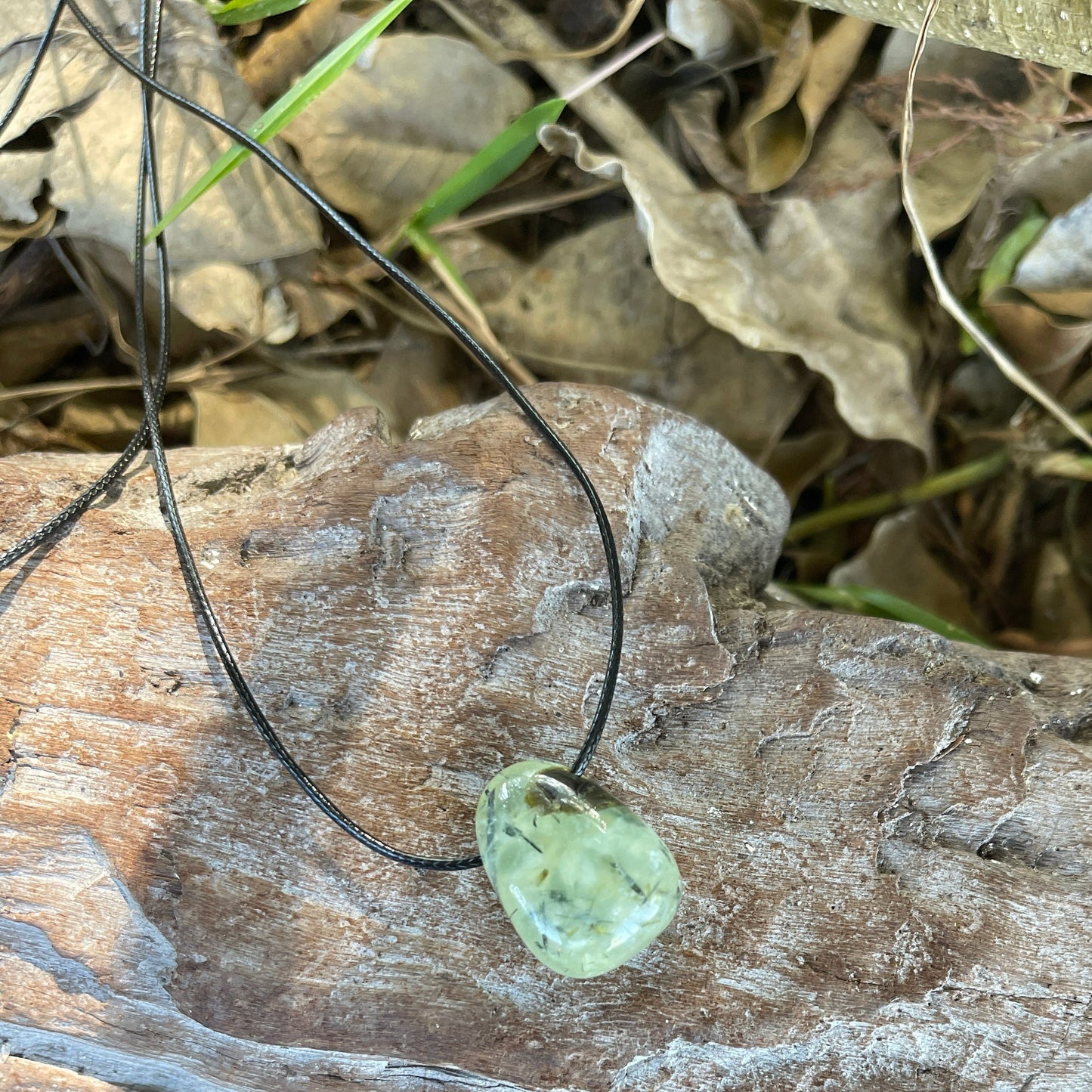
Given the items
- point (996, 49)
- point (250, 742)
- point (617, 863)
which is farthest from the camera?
point (996, 49)

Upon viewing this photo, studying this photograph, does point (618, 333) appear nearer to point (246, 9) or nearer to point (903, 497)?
point (903, 497)

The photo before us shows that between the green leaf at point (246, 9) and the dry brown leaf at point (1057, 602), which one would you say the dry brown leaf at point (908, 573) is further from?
the green leaf at point (246, 9)

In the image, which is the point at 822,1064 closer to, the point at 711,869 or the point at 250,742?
the point at 711,869

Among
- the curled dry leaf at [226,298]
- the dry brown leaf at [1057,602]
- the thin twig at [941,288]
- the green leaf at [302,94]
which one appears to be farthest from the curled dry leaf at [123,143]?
the dry brown leaf at [1057,602]

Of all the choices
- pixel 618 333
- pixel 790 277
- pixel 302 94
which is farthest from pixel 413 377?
pixel 790 277

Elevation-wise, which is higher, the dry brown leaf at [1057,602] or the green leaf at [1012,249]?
the green leaf at [1012,249]

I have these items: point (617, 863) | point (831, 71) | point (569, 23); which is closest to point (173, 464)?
point (617, 863)
